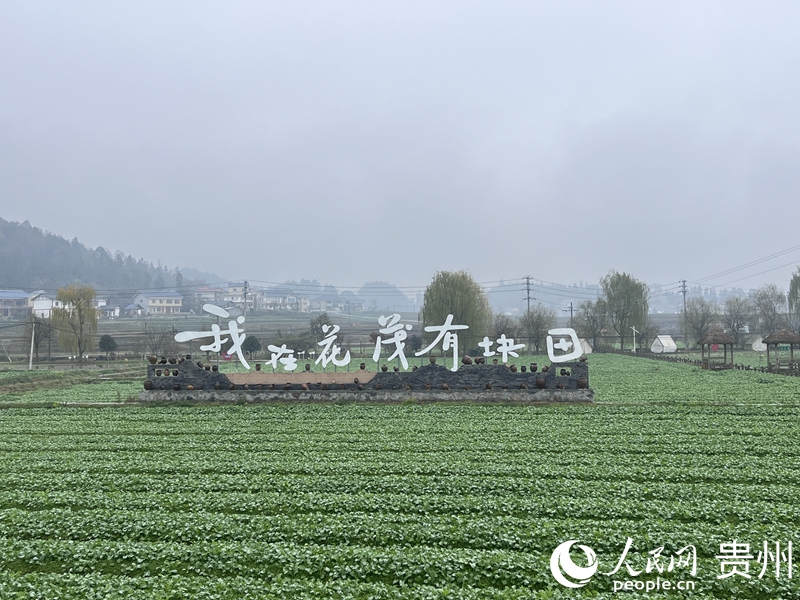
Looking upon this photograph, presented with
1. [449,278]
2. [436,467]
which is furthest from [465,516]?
[449,278]

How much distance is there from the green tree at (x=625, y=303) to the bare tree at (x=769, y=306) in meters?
12.9

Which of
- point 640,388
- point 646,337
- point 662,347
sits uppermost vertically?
point 646,337

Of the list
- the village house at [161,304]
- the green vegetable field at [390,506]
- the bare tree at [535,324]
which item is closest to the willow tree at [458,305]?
the bare tree at [535,324]

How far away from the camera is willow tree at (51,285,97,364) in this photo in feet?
153

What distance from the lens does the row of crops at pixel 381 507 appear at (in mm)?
6375

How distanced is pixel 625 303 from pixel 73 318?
5724 centimetres

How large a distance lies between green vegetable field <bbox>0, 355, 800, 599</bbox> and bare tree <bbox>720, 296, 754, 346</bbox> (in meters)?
53.7

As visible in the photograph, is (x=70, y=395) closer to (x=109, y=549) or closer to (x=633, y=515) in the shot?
(x=109, y=549)

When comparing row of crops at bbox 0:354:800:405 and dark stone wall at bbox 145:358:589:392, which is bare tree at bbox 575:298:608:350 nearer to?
row of crops at bbox 0:354:800:405

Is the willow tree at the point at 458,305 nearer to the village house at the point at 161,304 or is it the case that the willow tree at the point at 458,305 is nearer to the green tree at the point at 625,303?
the green tree at the point at 625,303

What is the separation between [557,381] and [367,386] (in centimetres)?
722

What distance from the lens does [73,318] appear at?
1843 inches

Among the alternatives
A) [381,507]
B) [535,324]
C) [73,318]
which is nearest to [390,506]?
[381,507]

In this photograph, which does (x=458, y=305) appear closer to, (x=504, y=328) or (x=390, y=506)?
(x=504, y=328)
